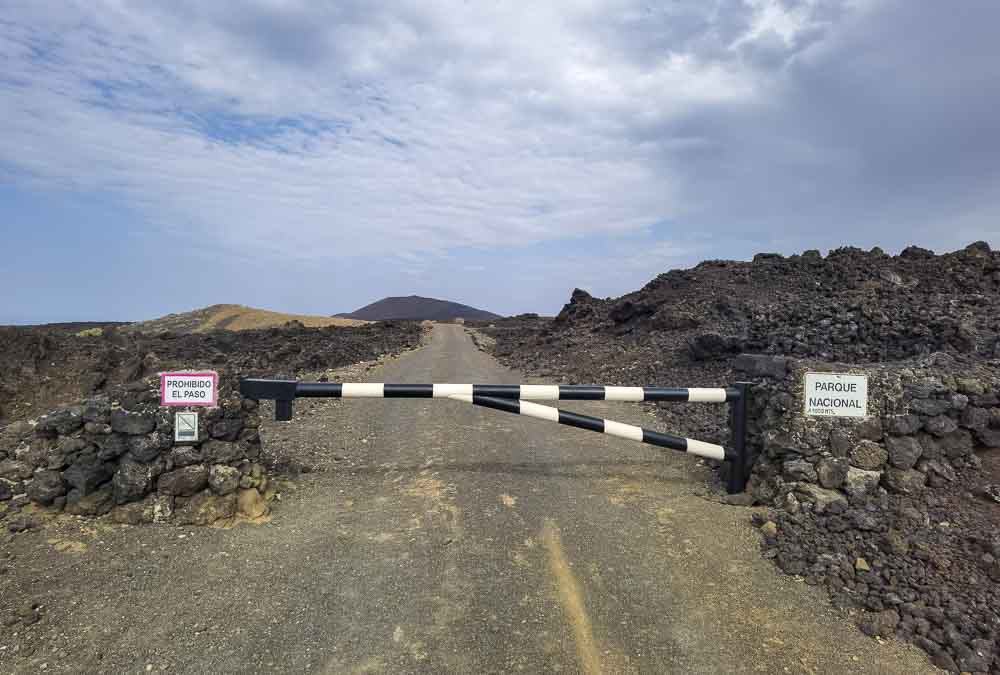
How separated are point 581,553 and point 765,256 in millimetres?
21782

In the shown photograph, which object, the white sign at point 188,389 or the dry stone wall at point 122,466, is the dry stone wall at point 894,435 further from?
the white sign at point 188,389

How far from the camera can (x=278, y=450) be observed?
23.8 feet

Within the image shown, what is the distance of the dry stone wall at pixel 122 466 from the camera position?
183 inches

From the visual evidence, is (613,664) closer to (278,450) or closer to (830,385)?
(830,385)

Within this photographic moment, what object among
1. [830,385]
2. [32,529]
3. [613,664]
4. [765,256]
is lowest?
[613,664]

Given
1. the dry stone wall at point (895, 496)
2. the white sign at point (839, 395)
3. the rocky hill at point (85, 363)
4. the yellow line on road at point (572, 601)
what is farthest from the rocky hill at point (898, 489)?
the rocky hill at point (85, 363)

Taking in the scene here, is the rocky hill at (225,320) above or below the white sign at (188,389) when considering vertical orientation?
above

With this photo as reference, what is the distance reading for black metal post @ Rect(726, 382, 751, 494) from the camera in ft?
18.6

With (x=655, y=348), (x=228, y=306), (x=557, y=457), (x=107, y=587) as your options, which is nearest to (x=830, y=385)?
(x=557, y=457)

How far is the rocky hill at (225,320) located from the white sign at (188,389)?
55.9m

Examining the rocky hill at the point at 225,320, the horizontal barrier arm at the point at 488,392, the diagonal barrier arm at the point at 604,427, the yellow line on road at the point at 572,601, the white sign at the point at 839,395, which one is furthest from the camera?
the rocky hill at the point at 225,320

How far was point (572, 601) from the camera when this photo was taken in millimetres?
3799

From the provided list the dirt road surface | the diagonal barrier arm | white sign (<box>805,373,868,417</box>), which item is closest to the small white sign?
the dirt road surface

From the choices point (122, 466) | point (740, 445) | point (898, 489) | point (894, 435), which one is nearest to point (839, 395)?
point (894, 435)
